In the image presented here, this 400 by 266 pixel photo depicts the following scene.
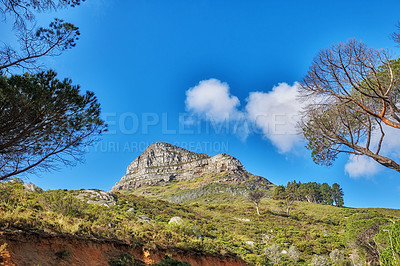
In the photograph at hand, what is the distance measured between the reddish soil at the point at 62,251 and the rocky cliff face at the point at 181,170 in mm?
111081

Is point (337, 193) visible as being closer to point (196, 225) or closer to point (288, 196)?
point (288, 196)

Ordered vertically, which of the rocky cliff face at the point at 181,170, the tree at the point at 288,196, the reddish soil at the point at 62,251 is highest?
the rocky cliff face at the point at 181,170

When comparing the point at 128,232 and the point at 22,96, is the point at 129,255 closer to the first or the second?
the point at 128,232

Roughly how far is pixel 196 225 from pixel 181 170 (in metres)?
140

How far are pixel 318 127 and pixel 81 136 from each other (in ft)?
35.7

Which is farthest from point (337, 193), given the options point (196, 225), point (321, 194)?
point (196, 225)

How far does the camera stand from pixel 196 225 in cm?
3086

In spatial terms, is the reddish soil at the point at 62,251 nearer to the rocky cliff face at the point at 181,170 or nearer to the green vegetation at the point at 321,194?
the green vegetation at the point at 321,194

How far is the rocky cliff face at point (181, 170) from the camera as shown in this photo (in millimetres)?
134387

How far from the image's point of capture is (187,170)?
166875 millimetres

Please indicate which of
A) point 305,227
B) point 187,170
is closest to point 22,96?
point 305,227

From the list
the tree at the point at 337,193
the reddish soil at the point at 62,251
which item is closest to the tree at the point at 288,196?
the tree at the point at 337,193

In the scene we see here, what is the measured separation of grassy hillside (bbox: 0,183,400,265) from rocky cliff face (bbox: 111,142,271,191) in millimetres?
66162

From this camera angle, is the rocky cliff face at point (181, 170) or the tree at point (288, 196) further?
the rocky cliff face at point (181, 170)
